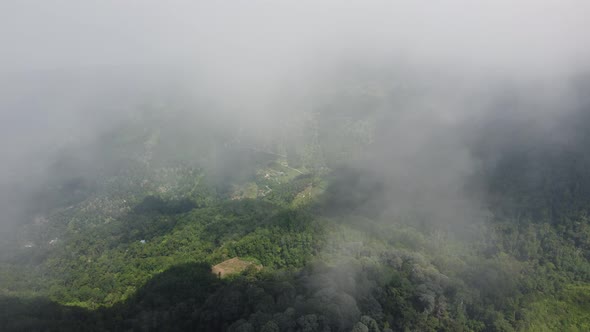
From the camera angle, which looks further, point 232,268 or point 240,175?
point 240,175

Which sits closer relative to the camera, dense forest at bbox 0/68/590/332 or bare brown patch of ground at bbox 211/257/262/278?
dense forest at bbox 0/68/590/332

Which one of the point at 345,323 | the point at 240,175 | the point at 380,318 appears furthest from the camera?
the point at 240,175

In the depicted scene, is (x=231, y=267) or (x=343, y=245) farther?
(x=343, y=245)

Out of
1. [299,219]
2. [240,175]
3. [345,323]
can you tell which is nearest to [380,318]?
[345,323]

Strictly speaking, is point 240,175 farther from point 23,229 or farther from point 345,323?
point 345,323

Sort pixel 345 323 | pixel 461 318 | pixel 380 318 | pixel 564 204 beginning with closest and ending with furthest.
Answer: pixel 345 323
pixel 380 318
pixel 461 318
pixel 564 204

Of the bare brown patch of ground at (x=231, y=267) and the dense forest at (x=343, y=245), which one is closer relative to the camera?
the dense forest at (x=343, y=245)

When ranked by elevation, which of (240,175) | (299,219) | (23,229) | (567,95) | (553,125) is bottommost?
(23,229)

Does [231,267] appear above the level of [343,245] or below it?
below
